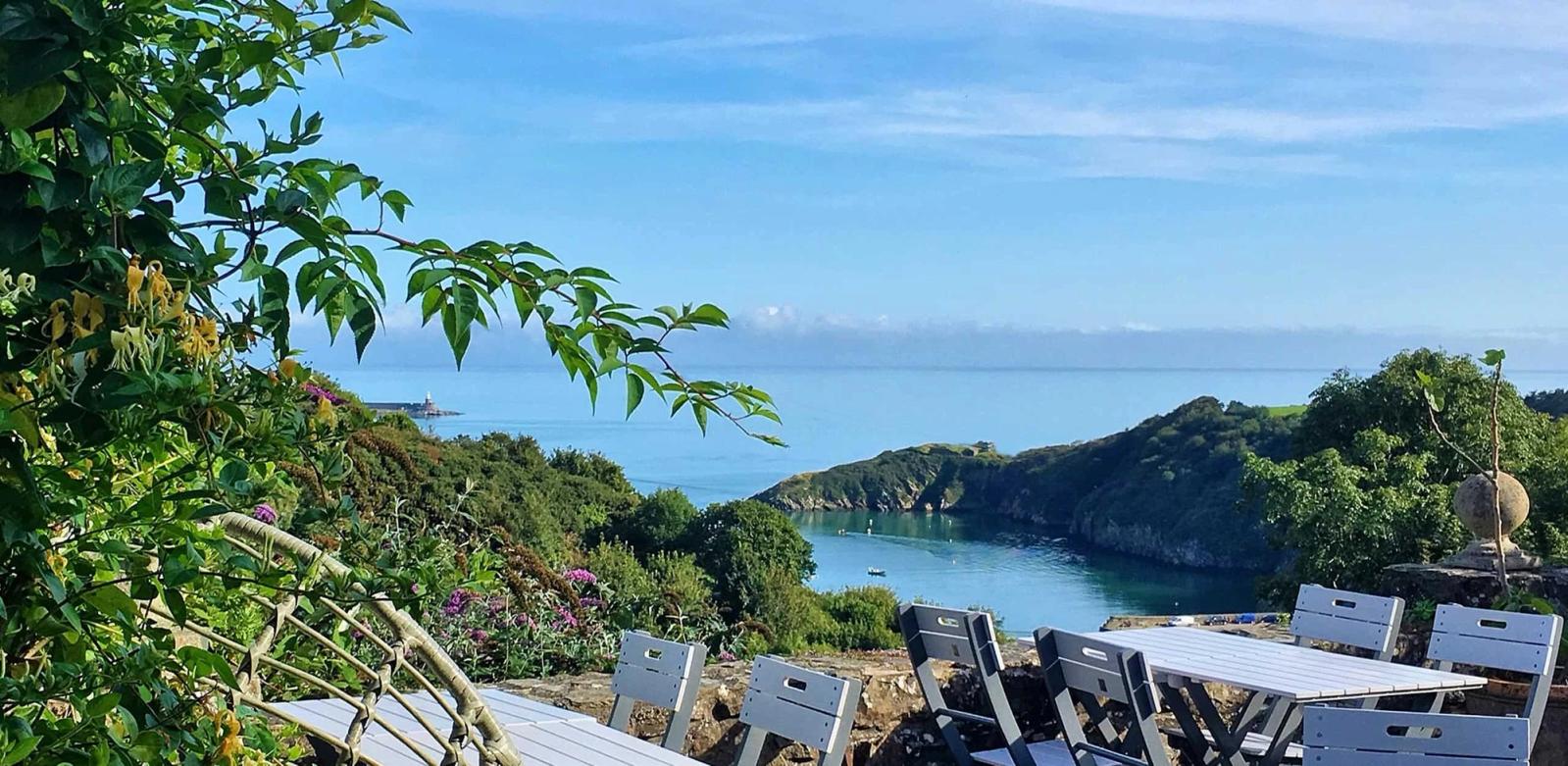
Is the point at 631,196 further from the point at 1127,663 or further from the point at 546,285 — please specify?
the point at 546,285

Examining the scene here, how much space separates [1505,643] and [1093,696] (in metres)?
1.82

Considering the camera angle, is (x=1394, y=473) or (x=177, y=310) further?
(x=1394, y=473)

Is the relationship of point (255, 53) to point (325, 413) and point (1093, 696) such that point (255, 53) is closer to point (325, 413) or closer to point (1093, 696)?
point (325, 413)

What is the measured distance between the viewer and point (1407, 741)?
10.6 feet

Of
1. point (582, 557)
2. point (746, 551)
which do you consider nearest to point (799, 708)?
point (582, 557)

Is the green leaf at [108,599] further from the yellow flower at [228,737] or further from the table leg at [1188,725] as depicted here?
the table leg at [1188,725]

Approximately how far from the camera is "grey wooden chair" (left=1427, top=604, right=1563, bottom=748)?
15.8ft

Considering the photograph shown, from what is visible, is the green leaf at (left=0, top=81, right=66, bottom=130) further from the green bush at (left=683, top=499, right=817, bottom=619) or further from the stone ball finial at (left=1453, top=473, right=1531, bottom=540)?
the green bush at (left=683, top=499, right=817, bottom=619)

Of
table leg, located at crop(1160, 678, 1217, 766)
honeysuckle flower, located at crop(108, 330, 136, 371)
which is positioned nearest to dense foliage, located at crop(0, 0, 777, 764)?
honeysuckle flower, located at crop(108, 330, 136, 371)

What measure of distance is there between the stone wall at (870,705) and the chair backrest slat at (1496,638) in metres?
1.51

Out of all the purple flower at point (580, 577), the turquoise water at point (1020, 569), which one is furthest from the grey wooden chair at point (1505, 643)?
the turquoise water at point (1020, 569)

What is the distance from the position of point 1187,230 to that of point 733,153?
90.9 ft

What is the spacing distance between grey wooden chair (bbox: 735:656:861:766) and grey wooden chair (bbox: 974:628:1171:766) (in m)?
0.77

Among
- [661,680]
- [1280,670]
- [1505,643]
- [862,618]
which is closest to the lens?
[661,680]
